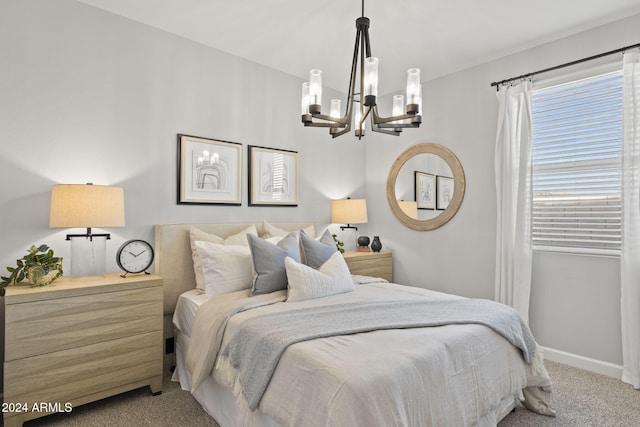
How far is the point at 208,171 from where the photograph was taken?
3.20 meters

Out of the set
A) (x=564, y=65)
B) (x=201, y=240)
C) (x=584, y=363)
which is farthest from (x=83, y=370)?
(x=564, y=65)

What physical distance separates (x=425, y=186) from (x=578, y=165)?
1416 millimetres

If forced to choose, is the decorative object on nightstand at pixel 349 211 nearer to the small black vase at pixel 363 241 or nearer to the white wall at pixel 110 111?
the small black vase at pixel 363 241

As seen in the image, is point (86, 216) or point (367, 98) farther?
point (86, 216)

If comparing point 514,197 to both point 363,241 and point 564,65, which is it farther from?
point 363,241

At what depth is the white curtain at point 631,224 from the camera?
2.58 m

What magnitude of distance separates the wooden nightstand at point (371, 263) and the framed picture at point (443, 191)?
2.75 ft

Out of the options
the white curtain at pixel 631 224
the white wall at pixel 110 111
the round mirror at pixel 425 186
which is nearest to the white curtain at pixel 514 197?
the round mirror at pixel 425 186

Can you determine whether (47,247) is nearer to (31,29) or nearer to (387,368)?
(31,29)

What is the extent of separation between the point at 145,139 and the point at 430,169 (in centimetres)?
288

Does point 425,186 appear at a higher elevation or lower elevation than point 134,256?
higher

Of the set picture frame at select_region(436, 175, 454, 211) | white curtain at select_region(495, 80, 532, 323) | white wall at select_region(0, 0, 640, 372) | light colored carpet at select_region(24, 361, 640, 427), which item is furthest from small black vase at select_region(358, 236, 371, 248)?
light colored carpet at select_region(24, 361, 640, 427)

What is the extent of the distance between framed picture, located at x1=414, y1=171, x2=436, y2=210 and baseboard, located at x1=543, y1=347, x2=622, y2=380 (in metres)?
1.73

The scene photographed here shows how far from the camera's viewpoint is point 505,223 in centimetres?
324
